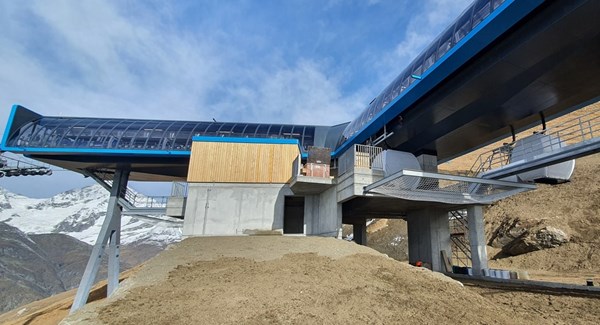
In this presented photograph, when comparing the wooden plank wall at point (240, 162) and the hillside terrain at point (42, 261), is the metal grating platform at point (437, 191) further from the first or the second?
the hillside terrain at point (42, 261)

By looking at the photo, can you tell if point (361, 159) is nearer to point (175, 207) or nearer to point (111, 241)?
point (175, 207)

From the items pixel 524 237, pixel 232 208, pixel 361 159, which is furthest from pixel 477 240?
pixel 232 208

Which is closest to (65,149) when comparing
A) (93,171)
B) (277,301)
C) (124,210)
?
(93,171)

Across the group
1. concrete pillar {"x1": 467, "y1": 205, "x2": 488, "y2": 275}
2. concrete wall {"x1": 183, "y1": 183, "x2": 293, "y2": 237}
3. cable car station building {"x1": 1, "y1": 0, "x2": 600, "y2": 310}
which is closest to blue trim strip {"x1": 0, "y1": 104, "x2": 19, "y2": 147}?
cable car station building {"x1": 1, "y1": 0, "x2": 600, "y2": 310}

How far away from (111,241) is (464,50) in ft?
99.6

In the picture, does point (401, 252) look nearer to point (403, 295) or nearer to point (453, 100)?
point (453, 100)

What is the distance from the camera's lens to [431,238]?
74.1 feet

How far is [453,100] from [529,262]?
17398mm

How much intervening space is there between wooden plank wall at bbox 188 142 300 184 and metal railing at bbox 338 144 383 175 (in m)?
4.61

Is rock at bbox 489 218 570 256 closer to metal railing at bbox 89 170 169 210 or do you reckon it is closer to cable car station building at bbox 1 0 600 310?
cable car station building at bbox 1 0 600 310

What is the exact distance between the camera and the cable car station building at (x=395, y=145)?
466 inches

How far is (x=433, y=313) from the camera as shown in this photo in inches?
276

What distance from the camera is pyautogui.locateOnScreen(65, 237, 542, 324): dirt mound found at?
6.81 metres

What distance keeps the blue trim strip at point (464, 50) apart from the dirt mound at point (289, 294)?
868 cm
